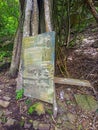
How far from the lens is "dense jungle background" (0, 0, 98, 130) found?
281 centimetres

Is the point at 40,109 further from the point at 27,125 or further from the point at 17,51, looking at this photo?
the point at 17,51

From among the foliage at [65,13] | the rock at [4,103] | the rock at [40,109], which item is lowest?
the rock at [4,103]

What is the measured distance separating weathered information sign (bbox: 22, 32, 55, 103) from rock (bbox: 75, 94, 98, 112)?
16.2 inches

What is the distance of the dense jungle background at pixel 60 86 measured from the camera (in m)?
2.81

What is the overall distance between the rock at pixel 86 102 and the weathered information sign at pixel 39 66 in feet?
1.35

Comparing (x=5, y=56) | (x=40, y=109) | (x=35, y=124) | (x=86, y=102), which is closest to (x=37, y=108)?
(x=40, y=109)

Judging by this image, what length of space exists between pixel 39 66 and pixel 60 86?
484 millimetres

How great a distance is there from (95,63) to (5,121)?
6.14 feet

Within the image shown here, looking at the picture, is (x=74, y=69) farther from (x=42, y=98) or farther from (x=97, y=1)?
(x=97, y=1)

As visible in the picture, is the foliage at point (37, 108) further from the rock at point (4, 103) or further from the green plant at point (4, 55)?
the green plant at point (4, 55)

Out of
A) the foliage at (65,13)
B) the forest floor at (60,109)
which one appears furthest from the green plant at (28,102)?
the foliage at (65,13)

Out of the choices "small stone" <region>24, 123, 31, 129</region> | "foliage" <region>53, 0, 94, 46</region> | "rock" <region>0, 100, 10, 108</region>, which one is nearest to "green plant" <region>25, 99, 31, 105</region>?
"rock" <region>0, 100, 10, 108</region>

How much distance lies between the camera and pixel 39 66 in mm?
3033

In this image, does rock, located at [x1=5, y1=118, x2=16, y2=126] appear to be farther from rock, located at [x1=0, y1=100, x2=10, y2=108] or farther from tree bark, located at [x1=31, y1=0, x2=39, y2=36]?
tree bark, located at [x1=31, y1=0, x2=39, y2=36]
